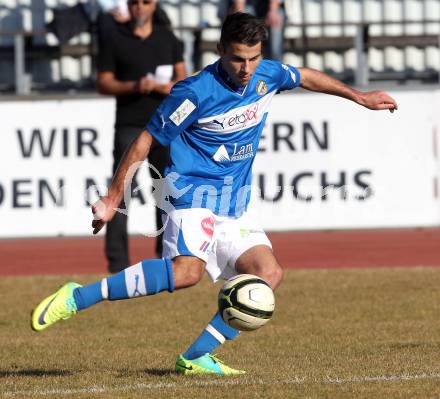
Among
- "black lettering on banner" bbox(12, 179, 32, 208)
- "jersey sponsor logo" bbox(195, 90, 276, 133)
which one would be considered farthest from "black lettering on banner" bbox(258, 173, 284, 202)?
"jersey sponsor logo" bbox(195, 90, 276, 133)

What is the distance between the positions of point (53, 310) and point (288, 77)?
191cm

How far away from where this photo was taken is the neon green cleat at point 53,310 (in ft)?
22.1

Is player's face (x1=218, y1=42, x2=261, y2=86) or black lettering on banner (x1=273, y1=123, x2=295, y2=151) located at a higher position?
player's face (x1=218, y1=42, x2=261, y2=86)

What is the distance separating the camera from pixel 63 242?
16719 millimetres

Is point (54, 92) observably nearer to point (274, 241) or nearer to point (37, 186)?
point (37, 186)

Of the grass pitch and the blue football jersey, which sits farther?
the blue football jersey

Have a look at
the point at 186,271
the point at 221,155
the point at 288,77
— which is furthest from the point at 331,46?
the point at 186,271

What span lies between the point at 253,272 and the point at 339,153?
943cm

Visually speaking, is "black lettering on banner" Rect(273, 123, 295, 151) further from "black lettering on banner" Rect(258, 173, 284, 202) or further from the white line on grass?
the white line on grass

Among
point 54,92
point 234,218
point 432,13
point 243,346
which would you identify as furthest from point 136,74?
point 432,13

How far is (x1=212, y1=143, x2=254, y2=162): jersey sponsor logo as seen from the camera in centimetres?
724

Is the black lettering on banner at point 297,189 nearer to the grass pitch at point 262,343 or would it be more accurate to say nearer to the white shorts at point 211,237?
the grass pitch at point 262,343

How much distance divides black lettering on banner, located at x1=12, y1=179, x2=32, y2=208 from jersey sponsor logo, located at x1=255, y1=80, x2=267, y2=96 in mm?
9319

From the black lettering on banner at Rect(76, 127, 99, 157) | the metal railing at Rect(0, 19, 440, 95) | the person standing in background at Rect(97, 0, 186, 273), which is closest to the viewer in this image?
the person standing in background at Rect(97, 0, 186, 273)
